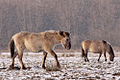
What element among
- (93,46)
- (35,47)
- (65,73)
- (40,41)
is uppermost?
(40,41)

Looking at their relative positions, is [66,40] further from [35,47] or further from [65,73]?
[65,73]

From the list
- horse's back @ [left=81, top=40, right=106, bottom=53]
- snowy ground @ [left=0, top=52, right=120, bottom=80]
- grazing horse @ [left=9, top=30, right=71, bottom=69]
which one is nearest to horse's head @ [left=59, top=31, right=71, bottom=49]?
grazing horse @ [left=9, top=30, right=71, bottom=69]

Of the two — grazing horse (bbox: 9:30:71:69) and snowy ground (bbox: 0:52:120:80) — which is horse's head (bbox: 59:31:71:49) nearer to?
grazing horse (bbox: 9:30:71:69)

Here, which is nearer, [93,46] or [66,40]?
[66,40]

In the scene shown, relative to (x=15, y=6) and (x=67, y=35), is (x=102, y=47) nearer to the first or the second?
(x=67, y=35)

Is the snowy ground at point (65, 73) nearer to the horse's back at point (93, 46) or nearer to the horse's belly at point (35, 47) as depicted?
the horse's belly at point (35, 47)

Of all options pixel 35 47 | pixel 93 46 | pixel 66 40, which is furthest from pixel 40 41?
pixel 93 46

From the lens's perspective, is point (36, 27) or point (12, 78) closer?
point (12, 78)

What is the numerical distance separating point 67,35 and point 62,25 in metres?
87.4

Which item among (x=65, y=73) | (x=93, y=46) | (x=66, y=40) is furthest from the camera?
(x=93, y=46)

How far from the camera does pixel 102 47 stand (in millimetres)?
18344

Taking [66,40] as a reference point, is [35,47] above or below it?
below

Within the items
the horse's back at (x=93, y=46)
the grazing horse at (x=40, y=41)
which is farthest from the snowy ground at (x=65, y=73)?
the horse's back at (x=93, y=46)

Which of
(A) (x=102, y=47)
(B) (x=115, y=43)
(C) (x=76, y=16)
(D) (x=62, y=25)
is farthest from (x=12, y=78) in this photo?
(C) (x=76, y=16)
